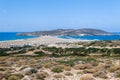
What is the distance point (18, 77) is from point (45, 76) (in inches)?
88.4

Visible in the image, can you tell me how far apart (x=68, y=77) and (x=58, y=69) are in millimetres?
2671

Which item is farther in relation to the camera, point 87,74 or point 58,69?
point 58,69

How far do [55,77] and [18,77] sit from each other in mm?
2941

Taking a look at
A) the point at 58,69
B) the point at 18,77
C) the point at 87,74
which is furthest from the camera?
the point at 58,69

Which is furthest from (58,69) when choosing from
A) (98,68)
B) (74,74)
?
(98,68)

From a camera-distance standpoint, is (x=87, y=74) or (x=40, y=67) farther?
(x=40, y=67)

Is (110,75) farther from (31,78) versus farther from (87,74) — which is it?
(31,78)

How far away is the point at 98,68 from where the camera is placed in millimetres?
26250

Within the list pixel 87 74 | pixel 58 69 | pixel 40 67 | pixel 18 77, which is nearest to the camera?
pixel 18 77

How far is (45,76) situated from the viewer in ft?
77.4

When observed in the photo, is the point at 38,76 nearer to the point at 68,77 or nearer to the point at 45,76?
the point at 45,76

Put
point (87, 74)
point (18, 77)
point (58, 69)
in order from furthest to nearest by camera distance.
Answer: point (58, 69)
point (87, 74)
point (18, 77)

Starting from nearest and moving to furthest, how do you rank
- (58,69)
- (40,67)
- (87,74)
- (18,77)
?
(18,77) < (87,74) < (58,69) < (40,67)

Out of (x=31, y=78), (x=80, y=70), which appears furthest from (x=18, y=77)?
(x=80, y=70)
